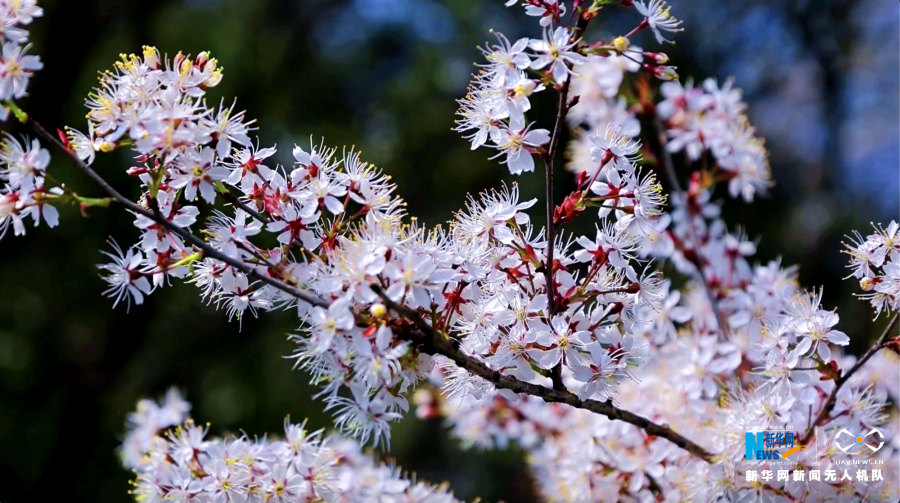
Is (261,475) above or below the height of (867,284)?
below

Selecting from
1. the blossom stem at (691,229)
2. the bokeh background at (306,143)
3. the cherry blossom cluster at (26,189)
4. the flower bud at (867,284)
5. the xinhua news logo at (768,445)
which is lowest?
the cherry blossom cluster at (26,189)

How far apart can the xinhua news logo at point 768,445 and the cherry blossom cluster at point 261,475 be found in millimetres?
549

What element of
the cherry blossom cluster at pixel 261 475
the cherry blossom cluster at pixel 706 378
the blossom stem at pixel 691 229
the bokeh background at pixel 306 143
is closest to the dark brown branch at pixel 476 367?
the cherry blossom cluster at pixel 706 378

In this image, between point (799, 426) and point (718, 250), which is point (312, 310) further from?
point (718, 250)

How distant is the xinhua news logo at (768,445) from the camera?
4.04 feet

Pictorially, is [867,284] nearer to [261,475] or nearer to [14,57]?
[261,475]

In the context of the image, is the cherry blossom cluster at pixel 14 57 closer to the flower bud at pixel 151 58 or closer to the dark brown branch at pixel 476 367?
the flower bud at pixel 151 58

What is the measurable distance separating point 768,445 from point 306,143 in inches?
146

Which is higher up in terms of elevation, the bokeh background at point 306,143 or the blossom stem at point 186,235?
the bokeh background at point 306,143

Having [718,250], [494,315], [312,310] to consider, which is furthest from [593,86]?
[312,310]

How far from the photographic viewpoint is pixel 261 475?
4.05 ft

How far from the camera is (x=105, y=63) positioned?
460 cm

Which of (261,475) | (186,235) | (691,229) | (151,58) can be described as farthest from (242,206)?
(691,229)

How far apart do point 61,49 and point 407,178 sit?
225cm
